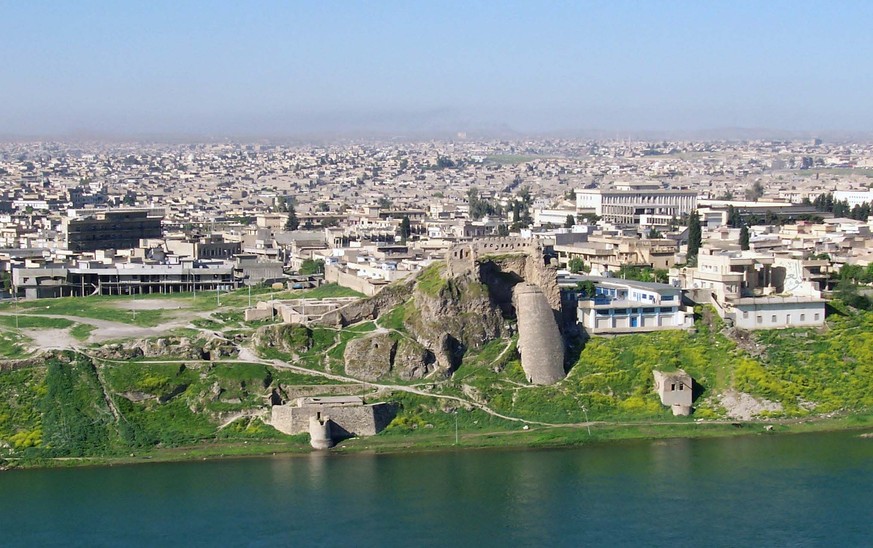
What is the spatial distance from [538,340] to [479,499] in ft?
18.1

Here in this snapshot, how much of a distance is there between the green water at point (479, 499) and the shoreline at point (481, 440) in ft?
0.86

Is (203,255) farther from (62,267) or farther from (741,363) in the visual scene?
(741,363)

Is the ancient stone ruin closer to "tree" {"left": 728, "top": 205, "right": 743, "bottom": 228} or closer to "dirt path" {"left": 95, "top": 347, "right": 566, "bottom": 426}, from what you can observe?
"dirt path" {"left": 95, "top": 347, "right": 566, "bottom": 426}

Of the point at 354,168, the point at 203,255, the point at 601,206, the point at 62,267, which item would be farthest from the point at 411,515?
the point at 354,168

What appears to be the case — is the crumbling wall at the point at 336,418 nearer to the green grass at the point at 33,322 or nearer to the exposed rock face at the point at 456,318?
the exposed rock face at the point at 456,318

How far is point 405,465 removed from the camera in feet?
75.5

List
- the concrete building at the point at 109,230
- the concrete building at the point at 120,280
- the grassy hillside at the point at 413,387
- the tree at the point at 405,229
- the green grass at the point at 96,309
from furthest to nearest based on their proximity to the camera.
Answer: the tree at the point at 405,229 < the concrete building at the point at 109,230 < the concrete building at the point at 120,280 < the green grass at the point at 96,309 < the grassy hillside at the point at 413,387

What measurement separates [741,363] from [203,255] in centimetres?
2106

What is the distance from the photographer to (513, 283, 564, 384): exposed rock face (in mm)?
26062

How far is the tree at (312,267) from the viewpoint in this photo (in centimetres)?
3833

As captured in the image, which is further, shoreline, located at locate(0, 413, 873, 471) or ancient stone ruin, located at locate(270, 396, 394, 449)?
ancient stone ruin, located at locate(270, 396, 394, 449)

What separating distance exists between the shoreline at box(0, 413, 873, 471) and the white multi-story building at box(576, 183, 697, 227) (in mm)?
31956

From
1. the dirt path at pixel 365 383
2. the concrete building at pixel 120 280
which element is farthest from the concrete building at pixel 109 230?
the dirt path at pixel 365 383

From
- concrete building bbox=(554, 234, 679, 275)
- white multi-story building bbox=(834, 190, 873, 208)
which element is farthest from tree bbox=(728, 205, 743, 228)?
white multi-story building bbox=(834, 190, 873, 208)
